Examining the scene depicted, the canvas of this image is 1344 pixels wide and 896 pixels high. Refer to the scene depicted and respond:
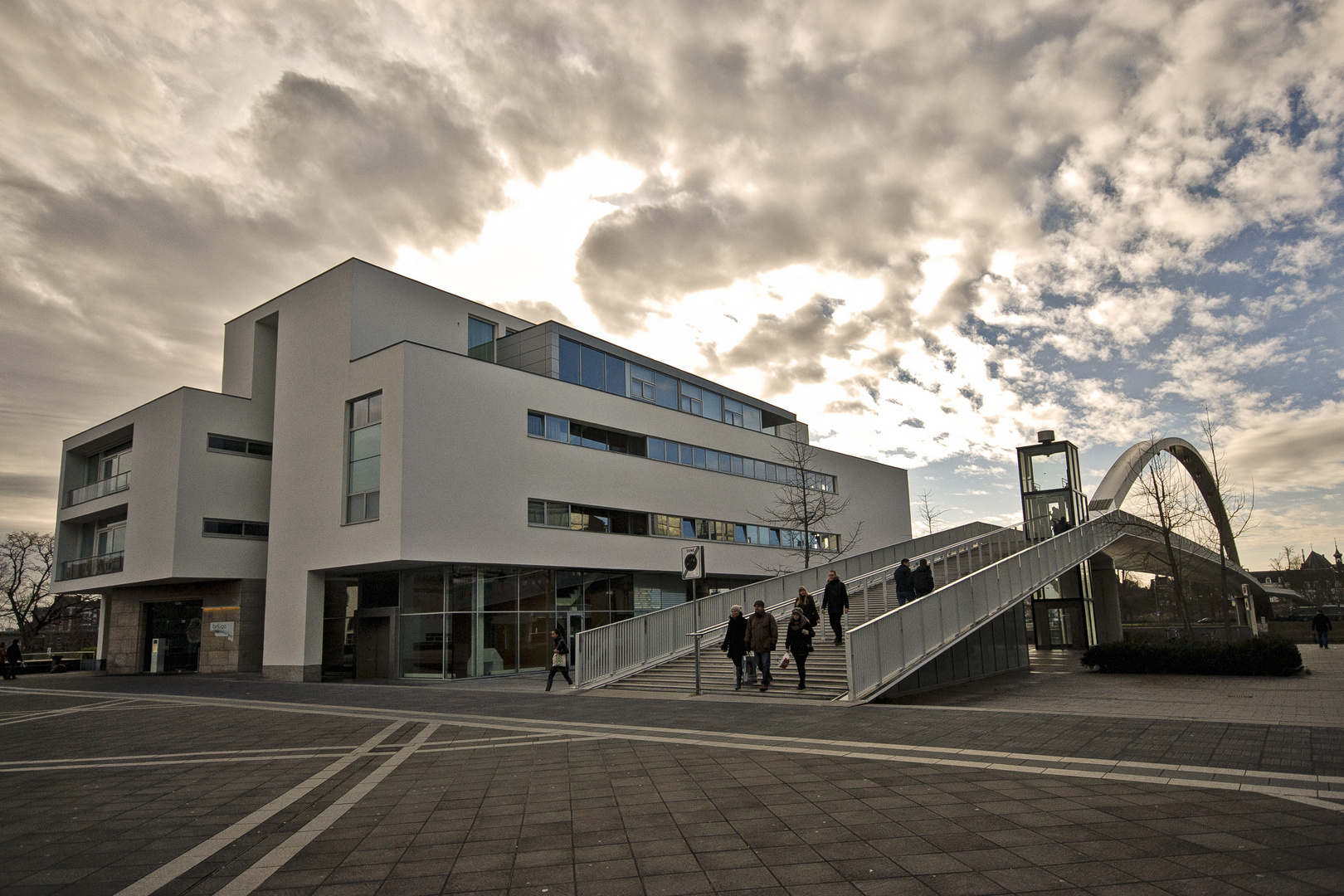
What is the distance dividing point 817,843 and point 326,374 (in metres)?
24.8

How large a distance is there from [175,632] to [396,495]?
16269 millimetres

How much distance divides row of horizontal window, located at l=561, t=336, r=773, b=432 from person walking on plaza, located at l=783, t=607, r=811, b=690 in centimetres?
1603

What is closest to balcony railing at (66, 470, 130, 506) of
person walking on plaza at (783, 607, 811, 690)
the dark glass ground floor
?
the dark glass ground floor

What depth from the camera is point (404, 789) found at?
741 centimetres

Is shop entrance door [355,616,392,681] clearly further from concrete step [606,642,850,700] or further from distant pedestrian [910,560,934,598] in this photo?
distant pedestrian [910,560,934,598]

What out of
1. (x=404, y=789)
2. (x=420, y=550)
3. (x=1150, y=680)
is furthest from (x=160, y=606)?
(x=1150, y=680)

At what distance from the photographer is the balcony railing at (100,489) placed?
32125mm

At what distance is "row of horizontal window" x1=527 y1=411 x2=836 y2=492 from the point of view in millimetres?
27516

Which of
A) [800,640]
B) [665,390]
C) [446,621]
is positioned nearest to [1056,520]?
[665,390]

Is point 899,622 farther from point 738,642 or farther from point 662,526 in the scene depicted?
point 662,526

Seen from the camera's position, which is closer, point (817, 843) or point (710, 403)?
point (817, 843)

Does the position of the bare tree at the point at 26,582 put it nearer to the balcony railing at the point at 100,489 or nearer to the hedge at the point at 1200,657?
the balcony railing at the point at 100,489

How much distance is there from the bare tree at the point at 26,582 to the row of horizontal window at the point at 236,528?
29086mm

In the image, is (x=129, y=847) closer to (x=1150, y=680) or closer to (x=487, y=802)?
(x=487, y=802)
